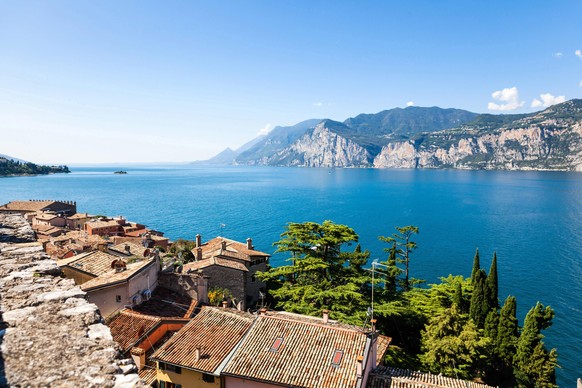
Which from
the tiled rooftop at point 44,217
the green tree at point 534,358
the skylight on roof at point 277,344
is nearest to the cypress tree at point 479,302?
the green tree at point 534,358

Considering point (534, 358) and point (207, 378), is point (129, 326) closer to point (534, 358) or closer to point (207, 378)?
point (207, 378)

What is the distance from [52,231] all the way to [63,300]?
183 feet

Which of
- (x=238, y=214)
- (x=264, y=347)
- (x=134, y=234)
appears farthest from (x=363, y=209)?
(x=264, y=347)

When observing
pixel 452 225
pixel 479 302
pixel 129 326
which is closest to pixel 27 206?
pixel 129 326

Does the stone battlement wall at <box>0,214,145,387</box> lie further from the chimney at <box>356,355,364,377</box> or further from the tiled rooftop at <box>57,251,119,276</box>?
the tiled rooftop at <box>57,251,119,276</box>

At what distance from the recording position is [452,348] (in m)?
23.2

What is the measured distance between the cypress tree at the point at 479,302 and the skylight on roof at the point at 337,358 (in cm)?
2177

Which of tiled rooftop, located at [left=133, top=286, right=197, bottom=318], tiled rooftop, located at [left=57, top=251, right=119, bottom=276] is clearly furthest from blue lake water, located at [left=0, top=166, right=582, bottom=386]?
tiled rooftop, located at [left=57, top=251, right=119, bottom=276]

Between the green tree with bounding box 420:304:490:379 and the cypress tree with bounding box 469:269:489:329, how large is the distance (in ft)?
28.2

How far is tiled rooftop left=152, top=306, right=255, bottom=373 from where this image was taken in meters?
16.5

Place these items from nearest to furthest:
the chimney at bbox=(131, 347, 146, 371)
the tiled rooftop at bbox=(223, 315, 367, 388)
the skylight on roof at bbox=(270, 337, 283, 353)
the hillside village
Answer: the tiled rooftop at bbox=(223, 315, 367, 388)
the hillside village
the skylight on roof at bbox=(270, 337, 283, 353)
the chimney at bbox=(131, 347, 146, 371)

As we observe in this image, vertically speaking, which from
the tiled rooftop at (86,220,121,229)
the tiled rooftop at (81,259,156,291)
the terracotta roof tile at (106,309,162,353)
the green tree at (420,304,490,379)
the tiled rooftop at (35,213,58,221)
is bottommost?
the green tree at (420,304,490,379)

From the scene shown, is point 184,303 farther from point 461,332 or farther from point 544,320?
point 544,320

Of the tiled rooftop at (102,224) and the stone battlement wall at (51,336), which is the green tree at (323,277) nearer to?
the stone battlement wall at (51,336)
